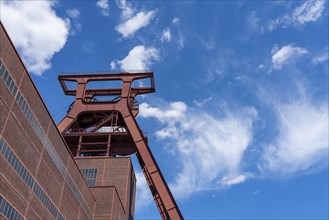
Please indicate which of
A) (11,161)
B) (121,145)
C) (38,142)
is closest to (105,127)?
(121,145)

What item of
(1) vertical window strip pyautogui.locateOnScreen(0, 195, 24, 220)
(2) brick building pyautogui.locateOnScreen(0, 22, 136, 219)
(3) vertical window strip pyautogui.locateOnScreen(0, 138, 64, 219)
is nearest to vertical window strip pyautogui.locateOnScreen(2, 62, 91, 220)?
(2) brick building pyautogui.locateOnScreen(0, 22, 136, 219)

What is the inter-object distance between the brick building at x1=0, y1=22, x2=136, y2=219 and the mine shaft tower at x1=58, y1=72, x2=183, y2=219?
24.4 ft

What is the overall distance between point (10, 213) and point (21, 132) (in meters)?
3.41

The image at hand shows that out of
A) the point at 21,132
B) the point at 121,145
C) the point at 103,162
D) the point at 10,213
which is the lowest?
the point at 10,213

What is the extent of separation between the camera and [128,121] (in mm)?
32406

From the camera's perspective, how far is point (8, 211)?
15008 mm

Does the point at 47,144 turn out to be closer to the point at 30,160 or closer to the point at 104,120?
the point at 30,160

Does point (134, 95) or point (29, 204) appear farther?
point (134, 95)

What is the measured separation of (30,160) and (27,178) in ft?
2.72

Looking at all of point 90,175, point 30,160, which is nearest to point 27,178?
point 30,160

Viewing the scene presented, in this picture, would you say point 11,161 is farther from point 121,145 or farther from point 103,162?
point 121,145

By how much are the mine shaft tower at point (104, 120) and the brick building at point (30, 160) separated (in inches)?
293

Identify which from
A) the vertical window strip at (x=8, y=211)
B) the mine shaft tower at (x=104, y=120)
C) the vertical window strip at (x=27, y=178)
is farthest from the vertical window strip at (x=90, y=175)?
the vertical window strip at (x=8, y=211)

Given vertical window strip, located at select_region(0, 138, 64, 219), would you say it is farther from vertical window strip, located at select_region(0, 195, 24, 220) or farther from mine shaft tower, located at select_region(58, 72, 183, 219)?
mine shaft tower, located at select_region(58, 72, 183, 219)
